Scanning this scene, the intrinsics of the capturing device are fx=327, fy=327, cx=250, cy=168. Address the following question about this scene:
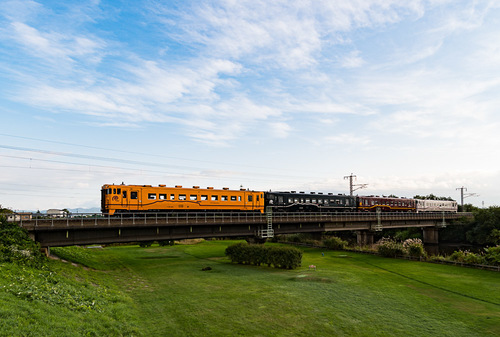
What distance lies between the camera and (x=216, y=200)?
44.2m

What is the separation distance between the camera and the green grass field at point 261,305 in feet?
46.4

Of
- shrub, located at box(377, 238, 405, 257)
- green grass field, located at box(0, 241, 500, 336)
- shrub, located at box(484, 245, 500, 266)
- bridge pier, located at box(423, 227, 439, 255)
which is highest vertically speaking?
green grass field, located at box(0, 241, 500, 336)

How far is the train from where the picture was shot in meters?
37.2

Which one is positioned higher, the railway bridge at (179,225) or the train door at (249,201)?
the train door at (249,201)

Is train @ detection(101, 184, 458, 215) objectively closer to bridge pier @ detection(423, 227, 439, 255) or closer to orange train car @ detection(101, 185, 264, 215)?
orange train car @ detection(101, 185, 264, 215)

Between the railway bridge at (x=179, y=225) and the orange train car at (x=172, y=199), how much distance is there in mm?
1002

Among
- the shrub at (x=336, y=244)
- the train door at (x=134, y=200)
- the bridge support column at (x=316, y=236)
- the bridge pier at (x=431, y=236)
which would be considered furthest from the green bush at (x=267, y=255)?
the bridge pier at (x=431, y=236)

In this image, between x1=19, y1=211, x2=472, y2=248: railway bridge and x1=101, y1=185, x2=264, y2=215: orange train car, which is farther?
x1=101, y1=185, x2=264, y2=215: orange train car

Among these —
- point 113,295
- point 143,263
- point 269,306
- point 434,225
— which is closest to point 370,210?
point 434,225

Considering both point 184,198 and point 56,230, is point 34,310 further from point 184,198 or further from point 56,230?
point 184,198

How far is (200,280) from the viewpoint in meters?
27.4

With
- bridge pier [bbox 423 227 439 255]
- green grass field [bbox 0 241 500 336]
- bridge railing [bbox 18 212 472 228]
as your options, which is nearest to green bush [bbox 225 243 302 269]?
green grass field [bbox 0 241 500 336]

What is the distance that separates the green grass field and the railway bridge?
4.49 meters

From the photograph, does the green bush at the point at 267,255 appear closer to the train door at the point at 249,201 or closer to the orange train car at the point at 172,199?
the orange train car at the point at 172,199
